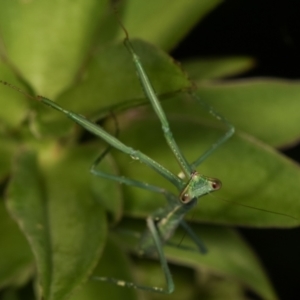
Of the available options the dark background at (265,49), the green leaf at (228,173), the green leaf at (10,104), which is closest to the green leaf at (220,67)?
the dark background at (265,49)

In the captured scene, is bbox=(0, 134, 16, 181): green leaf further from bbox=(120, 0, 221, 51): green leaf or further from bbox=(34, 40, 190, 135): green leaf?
bbox=(120, 0, 221, 51): green leaf

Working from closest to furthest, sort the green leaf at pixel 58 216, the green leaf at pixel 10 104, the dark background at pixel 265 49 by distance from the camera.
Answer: the green leaf at pixel 58 216 < the green leaf at pixel 10 104 < the dark background at pixel 265 49

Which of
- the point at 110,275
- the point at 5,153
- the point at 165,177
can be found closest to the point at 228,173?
the point at 165,177

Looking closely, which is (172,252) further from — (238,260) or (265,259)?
(265,259)

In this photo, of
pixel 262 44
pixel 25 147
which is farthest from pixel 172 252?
pixel 262 44

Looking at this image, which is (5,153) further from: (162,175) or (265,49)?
(265,49)

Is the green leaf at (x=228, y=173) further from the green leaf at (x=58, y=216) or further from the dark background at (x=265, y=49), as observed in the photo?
the dark background at (x=265, y=49)
